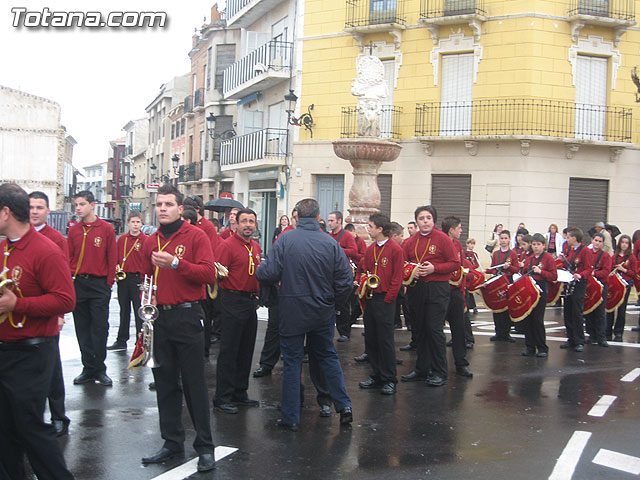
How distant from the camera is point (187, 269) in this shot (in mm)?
5672

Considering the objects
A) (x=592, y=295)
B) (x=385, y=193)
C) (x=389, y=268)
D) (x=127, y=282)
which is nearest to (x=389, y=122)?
(x=385, y=193)

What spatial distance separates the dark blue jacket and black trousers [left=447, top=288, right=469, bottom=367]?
3.11 metres

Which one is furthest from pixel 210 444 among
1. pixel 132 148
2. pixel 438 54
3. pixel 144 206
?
pixel 132 148

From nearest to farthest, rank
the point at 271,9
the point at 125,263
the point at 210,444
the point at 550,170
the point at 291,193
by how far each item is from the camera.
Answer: the point at 210,444 < the point at 125,263 < the point at 550,170 < the point at 291,193 < the point at 271,9

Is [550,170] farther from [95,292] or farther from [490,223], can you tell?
[95,292]

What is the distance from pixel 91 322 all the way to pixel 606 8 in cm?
2058

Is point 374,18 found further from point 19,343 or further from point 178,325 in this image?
point 19,343

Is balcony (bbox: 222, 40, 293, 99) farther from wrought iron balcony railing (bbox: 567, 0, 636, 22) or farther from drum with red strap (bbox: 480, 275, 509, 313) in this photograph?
drum with red strap (bbox: 480, 275, 509, 313)

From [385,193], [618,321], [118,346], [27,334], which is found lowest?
[118,346]

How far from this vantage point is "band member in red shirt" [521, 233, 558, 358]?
11.0m

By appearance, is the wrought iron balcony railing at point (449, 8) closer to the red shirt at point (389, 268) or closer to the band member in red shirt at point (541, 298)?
the band member in red shirt at point (541, 298)

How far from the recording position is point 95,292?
8383mm

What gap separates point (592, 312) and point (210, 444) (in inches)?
342

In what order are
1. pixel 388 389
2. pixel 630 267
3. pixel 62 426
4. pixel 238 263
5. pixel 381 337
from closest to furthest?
pixel 62 426 < pixel 238 263 < pixel 388 389 < pixel 381 337 < pixel 630 267
